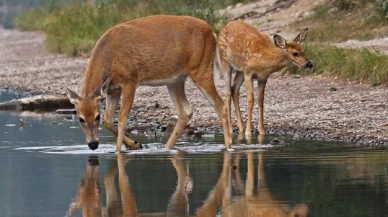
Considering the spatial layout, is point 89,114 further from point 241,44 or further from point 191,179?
point 241,44

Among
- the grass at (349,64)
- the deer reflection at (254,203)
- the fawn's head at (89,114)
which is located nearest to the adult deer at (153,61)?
the fawn's head at (89,114)

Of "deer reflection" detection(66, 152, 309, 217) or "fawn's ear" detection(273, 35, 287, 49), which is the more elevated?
"fawn's ear" detection(273, 35, 287, 49)

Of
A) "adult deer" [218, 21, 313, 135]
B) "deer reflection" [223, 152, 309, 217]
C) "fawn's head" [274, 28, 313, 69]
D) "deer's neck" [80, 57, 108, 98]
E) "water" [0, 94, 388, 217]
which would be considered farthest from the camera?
"fawn's head" [274, 28, 313, 69]

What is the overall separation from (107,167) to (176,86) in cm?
266

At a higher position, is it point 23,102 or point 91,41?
point 91,41

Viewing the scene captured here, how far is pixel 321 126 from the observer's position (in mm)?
15086

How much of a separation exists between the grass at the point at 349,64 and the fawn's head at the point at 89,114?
Answer: 6.29m

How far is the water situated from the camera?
9266mm

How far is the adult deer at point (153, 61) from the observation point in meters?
13.7

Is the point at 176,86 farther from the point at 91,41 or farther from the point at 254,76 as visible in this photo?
the point at 91,41

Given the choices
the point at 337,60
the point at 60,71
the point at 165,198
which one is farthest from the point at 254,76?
the point at 60,71

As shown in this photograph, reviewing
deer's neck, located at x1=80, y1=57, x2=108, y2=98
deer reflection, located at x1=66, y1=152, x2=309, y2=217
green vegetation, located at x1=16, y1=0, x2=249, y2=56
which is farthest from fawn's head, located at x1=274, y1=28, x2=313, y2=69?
green vegetation, located at x1=16, y1=0, x2=249, y2=56

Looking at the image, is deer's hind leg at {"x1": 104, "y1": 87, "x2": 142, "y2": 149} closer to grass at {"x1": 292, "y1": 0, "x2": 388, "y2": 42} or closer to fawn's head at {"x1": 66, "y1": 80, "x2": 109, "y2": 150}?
fawn's head at {"x1": 66, "y1": 80, "x2": 109, "y2": 150}

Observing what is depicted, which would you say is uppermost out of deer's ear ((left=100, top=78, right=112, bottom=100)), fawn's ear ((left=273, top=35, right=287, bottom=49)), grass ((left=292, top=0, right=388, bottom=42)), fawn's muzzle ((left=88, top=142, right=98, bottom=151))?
grass ((left=292, top=0, right=388, bottom=42))
